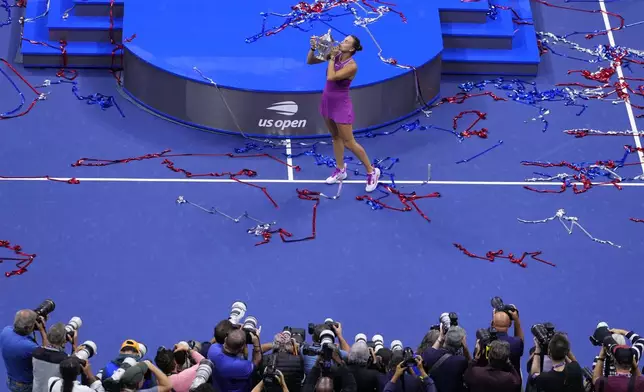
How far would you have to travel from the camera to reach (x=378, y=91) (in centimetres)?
1325

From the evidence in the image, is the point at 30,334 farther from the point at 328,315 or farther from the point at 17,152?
the point at 17,152

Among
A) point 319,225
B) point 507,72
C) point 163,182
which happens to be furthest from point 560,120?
point 163,182

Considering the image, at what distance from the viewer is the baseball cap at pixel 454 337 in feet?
30.5

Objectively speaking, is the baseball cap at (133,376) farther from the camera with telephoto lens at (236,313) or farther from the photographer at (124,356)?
the camera with telephoto lens at (236,313)

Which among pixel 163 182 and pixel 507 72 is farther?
pixel 507 72

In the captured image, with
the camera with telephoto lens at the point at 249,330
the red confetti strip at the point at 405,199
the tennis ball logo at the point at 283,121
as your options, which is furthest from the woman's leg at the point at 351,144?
the camera with telephoto lens at the point at 249,330

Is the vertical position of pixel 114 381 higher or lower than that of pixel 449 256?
higher

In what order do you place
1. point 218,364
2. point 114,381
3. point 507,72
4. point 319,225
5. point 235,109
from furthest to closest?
point 507,72 < point 235,109 < point 319,225 < point 218,364 < point 114,381

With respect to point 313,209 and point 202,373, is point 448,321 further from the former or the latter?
point 313,209

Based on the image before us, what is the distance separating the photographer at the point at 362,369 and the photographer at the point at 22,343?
209 centimetres

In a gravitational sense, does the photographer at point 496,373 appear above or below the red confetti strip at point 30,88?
above

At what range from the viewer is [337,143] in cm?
1248

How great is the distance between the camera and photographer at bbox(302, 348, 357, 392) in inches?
352

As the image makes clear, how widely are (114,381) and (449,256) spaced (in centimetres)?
430
